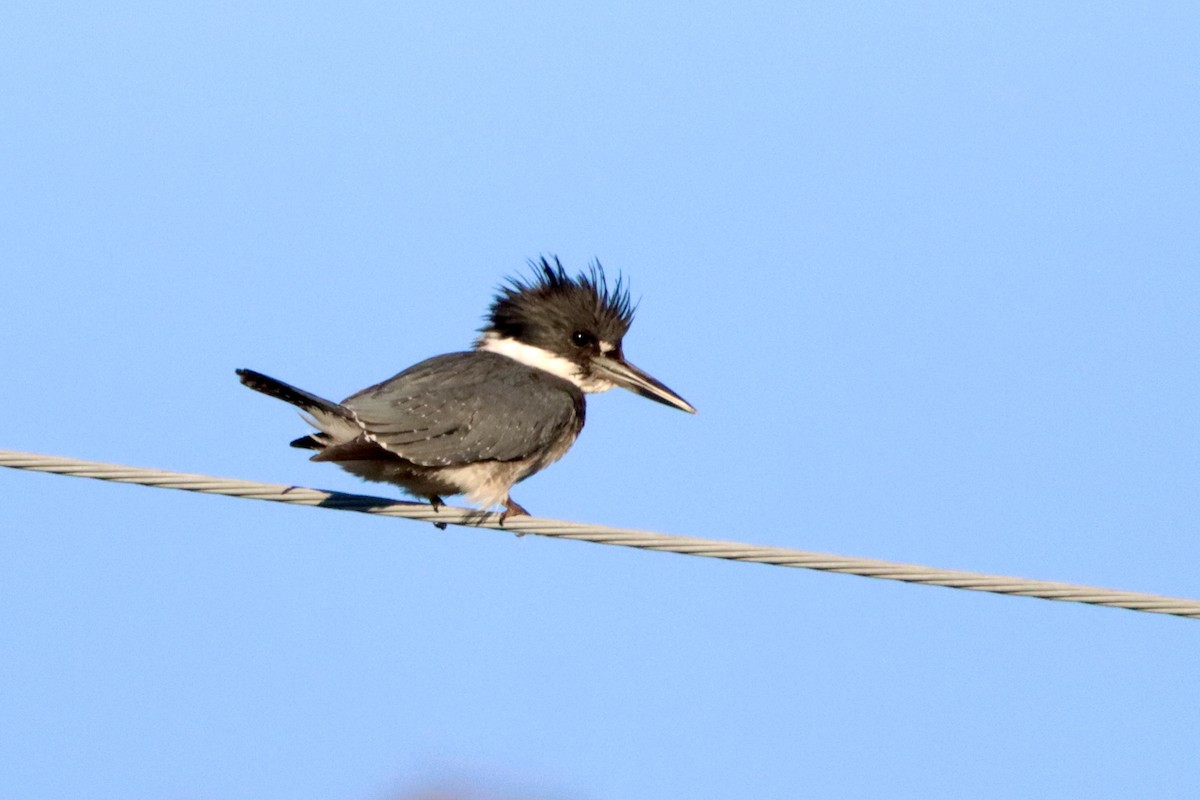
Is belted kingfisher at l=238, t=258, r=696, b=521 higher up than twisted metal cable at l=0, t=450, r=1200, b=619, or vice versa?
belted kingfisher at l=238, t=258, r=696, b=521

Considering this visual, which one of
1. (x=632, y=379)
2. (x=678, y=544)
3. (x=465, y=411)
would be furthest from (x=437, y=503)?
(x=678, y=544)

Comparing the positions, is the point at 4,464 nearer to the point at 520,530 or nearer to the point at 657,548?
the point at 520,530

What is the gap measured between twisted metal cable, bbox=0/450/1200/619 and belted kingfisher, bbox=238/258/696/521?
74 centimetres

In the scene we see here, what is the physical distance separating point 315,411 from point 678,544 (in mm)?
1721

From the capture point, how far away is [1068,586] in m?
3.57

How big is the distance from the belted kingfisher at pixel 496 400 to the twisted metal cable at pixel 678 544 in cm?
74

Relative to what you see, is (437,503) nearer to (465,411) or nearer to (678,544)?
(465,411)

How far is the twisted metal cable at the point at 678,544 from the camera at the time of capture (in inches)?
141

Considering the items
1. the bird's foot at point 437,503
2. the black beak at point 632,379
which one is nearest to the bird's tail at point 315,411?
the bird's foot at point 437,503

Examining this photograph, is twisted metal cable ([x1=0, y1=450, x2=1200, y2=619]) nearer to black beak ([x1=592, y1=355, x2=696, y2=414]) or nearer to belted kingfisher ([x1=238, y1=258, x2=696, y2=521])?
belted kingfisher ([x1=238, y1=258, x2=696, y2=521])

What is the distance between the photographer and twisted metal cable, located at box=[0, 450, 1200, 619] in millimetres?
3594

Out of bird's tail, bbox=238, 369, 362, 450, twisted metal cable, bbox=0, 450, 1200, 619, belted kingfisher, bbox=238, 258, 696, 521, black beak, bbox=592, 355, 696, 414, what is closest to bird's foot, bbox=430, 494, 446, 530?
belted kingfisher, bbox=238, 258, 696, 521

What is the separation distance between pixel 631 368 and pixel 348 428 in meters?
1.75

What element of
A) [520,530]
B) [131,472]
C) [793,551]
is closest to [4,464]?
[131,472]
